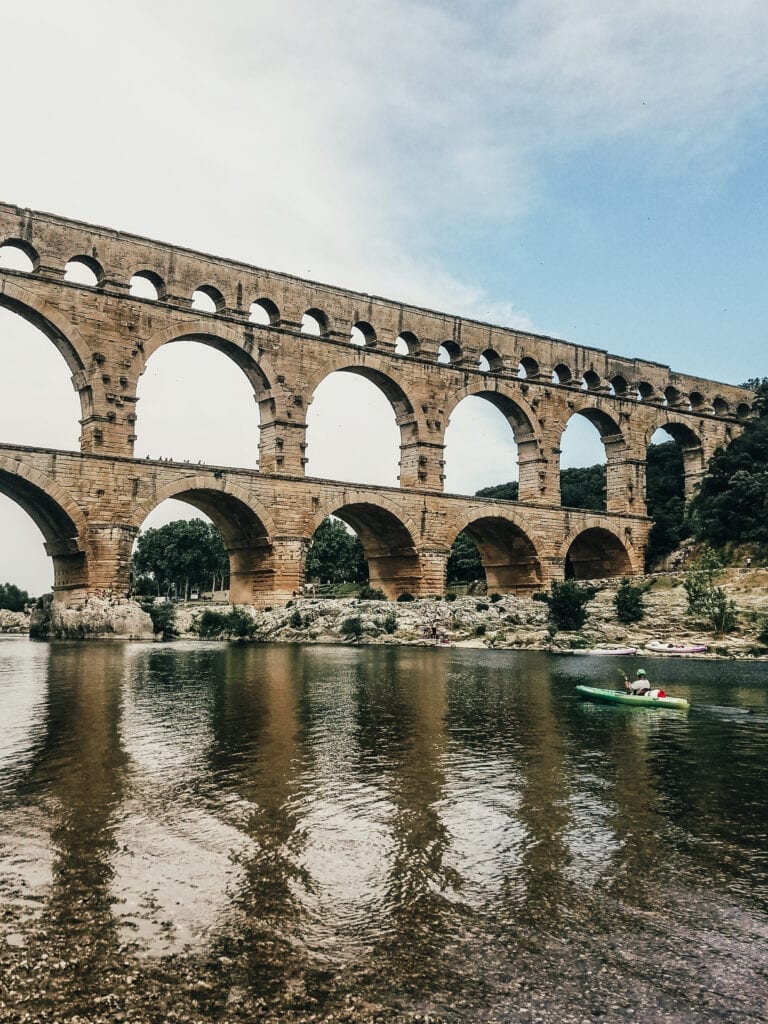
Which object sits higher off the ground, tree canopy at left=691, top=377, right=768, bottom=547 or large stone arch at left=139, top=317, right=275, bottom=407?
large stone arch at left=139, top=317, right=275, bottom=407

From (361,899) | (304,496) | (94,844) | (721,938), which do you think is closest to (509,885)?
(361,899)

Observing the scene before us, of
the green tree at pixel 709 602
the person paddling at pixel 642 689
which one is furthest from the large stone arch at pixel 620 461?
the person paddling at pixel 642 689

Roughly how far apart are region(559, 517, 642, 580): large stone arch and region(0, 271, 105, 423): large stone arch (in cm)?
2267

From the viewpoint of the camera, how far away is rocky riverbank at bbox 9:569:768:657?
31.2m

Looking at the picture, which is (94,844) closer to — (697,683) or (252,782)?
(252,782)

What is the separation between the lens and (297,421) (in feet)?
121

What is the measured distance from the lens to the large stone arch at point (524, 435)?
4278 centimetres

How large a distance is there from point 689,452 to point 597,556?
8.62 metres

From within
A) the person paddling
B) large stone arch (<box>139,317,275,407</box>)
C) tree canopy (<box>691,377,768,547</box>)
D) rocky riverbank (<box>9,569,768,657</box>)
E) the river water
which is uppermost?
large stone arch (<box>139,317,275,407</box>)

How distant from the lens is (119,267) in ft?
109

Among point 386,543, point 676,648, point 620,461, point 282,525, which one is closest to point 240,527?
point 282,525

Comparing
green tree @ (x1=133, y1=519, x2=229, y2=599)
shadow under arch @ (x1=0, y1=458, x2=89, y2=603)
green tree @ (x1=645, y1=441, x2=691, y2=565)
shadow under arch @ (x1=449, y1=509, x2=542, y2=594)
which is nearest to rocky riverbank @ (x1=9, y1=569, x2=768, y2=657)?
shadow under arch @ (x1=0, y1=458, x2=89, y2=603)

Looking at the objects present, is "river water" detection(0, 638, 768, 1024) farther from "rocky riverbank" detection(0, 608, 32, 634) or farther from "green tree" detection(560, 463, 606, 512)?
"green tree" detection(560, 463, 606, 512)

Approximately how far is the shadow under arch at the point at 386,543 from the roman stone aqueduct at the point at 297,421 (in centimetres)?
9
